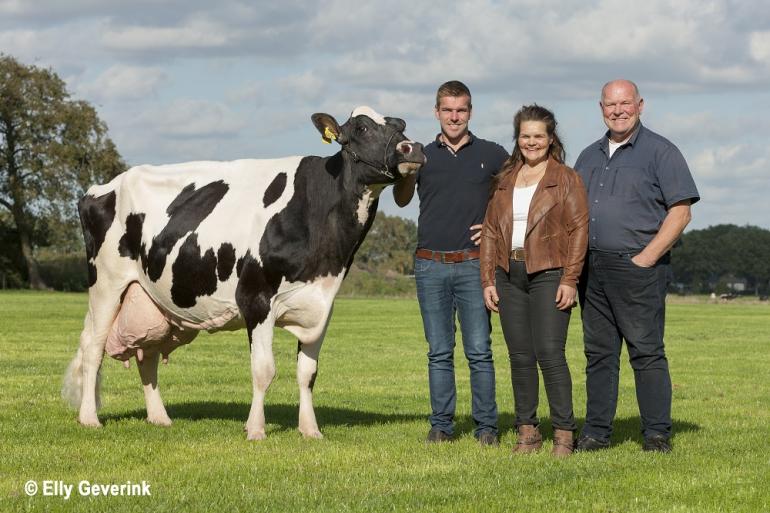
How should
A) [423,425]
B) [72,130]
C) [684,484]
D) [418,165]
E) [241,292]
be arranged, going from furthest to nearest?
[72,130] → [423,425] → [241,292] → [418,165] → [684,484]

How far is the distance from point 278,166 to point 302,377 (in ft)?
6.88

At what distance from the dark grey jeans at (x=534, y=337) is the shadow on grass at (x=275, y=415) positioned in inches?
113

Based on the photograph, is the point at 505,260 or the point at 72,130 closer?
the point at 505,260

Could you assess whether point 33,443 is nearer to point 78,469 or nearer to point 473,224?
point 78,469

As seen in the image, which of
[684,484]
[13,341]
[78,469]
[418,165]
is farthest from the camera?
[13,341]

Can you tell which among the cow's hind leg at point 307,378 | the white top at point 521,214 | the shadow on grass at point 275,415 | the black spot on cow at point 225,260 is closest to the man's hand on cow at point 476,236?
the white top at point 521,214

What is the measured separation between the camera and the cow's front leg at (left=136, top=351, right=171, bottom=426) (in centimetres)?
1207

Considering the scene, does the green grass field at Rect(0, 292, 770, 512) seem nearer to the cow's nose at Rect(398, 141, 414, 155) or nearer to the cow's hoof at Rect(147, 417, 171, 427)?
the cow's hoof at Rect(147, 417, 171, 427)

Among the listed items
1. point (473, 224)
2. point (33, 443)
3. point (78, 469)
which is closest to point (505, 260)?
point (473, 224)

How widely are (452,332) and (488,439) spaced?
103 centimetres

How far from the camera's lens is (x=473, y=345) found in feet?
34.1

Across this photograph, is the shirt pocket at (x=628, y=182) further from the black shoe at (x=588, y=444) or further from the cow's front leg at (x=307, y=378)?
the cow's front leg at (x=307, y=378)

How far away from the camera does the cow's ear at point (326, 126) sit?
35.0ft

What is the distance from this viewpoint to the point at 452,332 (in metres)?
10.6
